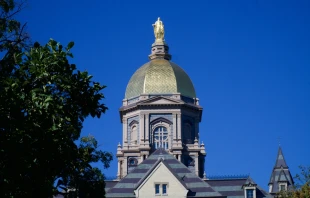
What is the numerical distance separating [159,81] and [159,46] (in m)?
8.11

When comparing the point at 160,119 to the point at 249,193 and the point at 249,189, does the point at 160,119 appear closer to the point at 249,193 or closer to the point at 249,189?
the point at 249,189

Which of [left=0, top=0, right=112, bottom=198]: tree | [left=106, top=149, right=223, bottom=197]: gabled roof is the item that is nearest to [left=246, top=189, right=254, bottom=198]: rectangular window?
[left=106, top=149, right=223, bottom=197]: gabled roof

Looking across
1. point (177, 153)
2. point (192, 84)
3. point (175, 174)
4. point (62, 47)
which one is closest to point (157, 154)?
point (175, 174)

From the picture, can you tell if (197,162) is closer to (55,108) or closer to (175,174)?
(175,174)

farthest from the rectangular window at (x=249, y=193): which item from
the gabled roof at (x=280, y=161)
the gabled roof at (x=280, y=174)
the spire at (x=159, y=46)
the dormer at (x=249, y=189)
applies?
the spire at (x=159, y=46)

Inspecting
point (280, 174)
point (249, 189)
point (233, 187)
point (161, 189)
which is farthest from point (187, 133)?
point (161, 189)

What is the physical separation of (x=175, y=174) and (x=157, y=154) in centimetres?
A: 654

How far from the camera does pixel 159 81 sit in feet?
337

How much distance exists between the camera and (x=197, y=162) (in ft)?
323

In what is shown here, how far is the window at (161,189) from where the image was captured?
73125 mm

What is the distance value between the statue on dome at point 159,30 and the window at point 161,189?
40955mm

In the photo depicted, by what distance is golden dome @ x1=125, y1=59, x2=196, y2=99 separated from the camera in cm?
10244

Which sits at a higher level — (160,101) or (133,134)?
(160,101)

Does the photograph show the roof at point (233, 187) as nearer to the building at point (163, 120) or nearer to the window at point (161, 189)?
the window at point (161, 189)
